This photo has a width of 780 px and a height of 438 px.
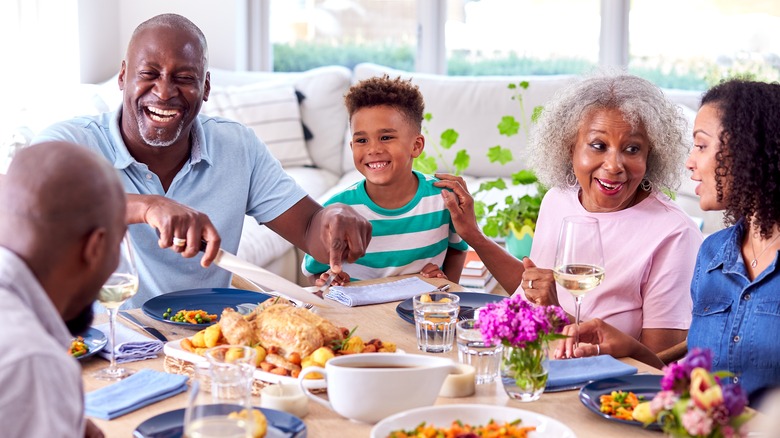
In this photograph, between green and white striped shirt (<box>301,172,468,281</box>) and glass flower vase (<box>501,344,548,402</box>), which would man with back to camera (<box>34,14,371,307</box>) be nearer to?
green and white striped shirt (<box>301,172,468,281</box>)

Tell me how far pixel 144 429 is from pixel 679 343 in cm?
124

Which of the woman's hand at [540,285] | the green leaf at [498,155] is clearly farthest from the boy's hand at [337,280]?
the green leaf at [498,155]

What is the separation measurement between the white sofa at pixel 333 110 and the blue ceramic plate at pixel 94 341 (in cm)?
281

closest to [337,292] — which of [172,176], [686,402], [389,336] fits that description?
[389,336]

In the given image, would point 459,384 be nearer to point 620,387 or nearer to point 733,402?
point 620,387

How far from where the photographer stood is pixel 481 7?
17.4 ft

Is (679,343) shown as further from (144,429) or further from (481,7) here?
(481,7)

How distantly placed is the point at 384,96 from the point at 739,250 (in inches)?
43.6

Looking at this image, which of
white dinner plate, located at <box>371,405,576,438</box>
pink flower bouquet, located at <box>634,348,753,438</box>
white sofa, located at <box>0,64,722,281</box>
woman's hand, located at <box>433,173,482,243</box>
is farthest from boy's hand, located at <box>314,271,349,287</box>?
white sofa, located at <box>0,64,722,281</box>

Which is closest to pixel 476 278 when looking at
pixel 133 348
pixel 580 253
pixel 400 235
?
pixel 400 235

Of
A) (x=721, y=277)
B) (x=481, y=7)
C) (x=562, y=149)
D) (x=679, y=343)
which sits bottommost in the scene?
(x=679, y=343)

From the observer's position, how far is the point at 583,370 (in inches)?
59.9

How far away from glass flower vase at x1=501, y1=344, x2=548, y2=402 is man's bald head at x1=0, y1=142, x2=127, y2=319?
0.63 metres

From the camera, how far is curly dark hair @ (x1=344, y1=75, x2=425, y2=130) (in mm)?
2576
